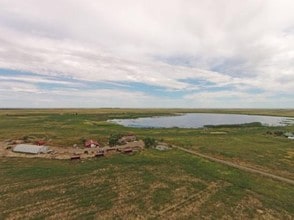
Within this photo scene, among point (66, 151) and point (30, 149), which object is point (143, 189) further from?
point (30, 149)

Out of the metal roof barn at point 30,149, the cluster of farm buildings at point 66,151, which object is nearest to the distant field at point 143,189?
the cluster of farm buildings at point 66,151

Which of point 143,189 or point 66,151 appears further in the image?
point 66,151

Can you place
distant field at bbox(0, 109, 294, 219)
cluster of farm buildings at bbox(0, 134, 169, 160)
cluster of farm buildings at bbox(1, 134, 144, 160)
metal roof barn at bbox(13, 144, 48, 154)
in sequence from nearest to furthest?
1. distant field at bbox(0, 109, 294, 219)
2. cluster of farm buildings at bbox(0, 134, 169, 160)
3. cluster of farm buildings at bbox(1, 134, 144, 160)
4. metal roof barn at bbox(13, 144, 48, 154)

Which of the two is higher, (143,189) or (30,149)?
(30,149)

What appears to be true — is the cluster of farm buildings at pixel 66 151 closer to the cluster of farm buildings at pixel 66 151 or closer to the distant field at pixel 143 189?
the cluster of farm buildings at pixel 66 151

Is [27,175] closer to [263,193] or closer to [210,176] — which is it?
[210,176]

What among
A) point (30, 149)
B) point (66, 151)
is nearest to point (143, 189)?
point (66, 151)

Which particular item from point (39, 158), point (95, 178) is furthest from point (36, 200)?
point (39, 158)

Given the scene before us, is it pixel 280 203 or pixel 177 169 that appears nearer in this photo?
pixel 280 203

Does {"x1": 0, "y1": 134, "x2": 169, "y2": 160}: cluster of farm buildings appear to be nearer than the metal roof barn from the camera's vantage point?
Yes

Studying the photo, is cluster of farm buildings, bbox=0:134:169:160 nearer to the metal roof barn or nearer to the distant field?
the metal roof barn

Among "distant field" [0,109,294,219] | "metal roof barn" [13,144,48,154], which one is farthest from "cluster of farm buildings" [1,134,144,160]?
"distant field" [0,109,294,219]
